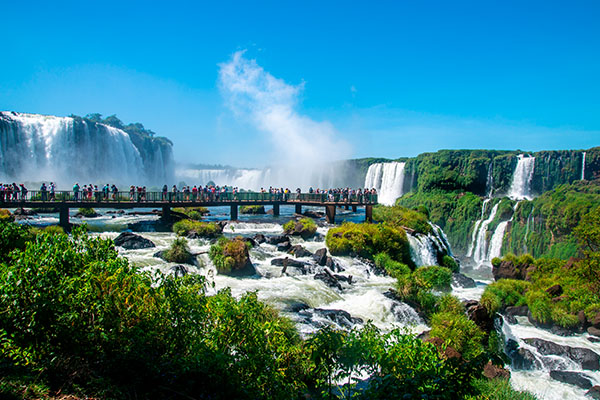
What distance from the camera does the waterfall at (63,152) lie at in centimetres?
5325

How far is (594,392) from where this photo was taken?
10258mm

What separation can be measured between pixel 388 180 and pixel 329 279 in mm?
48248

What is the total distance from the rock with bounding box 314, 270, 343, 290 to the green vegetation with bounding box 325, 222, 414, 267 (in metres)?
4.04

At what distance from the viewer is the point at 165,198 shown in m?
27.9

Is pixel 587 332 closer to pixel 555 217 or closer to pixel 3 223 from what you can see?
pixel 3 223

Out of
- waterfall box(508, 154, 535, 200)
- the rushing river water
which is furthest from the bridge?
waterfall box(508, 154, 535, 200)

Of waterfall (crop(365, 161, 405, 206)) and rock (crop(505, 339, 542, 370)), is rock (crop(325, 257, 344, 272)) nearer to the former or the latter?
rock (crop(505, 339, 542, 370))

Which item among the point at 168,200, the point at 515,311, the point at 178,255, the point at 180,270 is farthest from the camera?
the point at 168,200

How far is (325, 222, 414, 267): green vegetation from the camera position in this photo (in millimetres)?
20500

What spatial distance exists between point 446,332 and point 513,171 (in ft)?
160

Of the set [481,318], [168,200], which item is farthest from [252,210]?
[481,318]

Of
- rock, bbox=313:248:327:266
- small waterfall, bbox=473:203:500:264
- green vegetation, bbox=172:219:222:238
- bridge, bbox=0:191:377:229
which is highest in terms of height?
bridge, bbox=0:191:377:229

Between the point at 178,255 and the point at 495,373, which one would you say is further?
the point at 178,255

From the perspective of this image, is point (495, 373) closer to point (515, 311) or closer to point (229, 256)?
point (515, 311)
